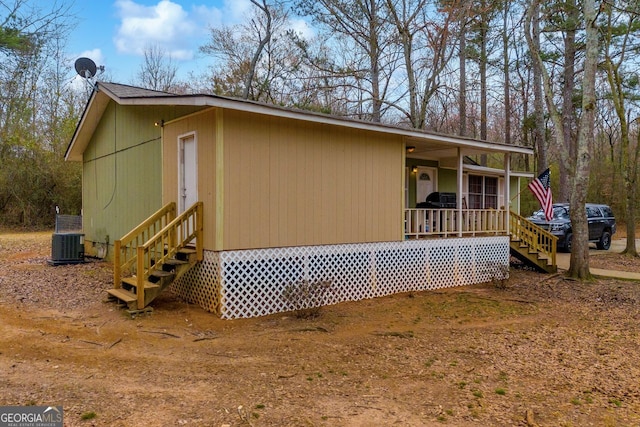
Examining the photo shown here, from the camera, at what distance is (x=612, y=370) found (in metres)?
4.84

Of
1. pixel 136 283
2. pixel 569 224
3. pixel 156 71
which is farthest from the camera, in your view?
pixel 156 71

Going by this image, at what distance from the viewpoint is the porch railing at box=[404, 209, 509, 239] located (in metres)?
9.34

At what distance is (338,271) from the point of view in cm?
792

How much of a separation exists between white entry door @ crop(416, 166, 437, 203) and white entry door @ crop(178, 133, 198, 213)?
6994 mm

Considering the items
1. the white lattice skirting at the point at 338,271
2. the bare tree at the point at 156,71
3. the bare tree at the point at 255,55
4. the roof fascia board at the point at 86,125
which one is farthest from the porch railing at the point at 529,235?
the bare tree at the point at 156,71

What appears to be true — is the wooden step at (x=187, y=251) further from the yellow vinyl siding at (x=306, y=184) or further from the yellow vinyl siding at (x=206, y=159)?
the yellow vinyl siding at (x=306, y=184)

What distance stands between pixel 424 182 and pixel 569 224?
19.5 feet

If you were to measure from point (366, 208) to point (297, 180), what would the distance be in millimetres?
1678

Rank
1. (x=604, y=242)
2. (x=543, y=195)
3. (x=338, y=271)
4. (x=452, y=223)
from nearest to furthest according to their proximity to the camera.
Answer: (x=338, y=271)
(x=452, y=223)
(x=543, y=195)
(x=604, y=242)

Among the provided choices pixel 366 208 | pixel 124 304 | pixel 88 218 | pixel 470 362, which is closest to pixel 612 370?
pixel 470 362

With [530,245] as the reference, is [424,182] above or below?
above

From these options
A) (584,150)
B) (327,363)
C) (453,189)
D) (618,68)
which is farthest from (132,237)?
(618,68)

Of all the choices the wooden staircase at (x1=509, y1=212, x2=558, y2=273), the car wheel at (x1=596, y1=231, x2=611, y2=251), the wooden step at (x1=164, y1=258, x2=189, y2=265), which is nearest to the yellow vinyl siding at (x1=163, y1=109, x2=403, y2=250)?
the wooden step at (x1=164, y1=258, x2=189, y2=265)

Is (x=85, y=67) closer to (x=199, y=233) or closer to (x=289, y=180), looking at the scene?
(x=199, y=233)
